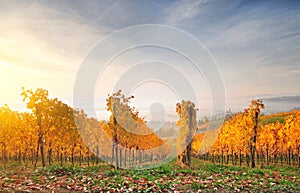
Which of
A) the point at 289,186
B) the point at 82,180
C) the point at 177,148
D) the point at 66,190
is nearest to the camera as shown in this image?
the point at 66,190

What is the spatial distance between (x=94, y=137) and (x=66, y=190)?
30.1m

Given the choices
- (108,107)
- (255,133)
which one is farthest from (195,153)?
(108,107)

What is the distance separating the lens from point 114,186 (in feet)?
46.5

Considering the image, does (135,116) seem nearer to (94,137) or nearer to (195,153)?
(94,137)

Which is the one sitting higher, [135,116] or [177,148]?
[135,116]

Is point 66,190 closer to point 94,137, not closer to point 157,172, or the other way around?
point 157,172

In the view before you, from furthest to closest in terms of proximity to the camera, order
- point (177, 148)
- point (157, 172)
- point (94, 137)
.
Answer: point (94, 137), point (177, 148), point (157, 172)

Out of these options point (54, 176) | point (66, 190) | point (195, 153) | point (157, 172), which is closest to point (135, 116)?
point (157, 172)

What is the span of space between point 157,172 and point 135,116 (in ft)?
65.6

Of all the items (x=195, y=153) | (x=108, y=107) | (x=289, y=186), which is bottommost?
(x=195, y=153)

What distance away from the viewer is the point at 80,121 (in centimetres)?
4122

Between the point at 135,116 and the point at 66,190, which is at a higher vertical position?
the point at 135,116

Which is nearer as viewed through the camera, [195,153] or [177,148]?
[177,148]

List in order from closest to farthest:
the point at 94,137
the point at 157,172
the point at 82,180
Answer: the point at 82,180 < the point at 157,172 < the point at 94,137
